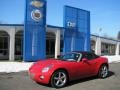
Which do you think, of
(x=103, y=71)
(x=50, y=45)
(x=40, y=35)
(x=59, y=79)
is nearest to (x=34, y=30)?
(x=40, y=35)

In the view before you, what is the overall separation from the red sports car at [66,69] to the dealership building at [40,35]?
10.4m

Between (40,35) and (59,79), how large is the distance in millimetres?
12637

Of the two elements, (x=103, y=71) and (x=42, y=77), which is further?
(x=103, y=71)

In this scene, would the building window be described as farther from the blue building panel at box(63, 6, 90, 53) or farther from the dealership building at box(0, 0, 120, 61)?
the dealership building at box(0, 0, 120, 61)

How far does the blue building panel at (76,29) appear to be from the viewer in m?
24.9

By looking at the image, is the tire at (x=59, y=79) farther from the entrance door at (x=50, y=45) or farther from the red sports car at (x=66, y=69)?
the entrance door at (x=50, y=45)

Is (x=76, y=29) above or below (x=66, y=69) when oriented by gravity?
above

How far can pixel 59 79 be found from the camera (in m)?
9.79

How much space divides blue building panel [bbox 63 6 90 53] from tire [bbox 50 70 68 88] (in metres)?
14.6

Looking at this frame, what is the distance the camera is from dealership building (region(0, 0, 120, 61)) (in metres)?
21.5

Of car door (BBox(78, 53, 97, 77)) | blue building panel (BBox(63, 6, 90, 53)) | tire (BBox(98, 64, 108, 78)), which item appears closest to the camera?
car door (BBox(78, 53, 97, 77))

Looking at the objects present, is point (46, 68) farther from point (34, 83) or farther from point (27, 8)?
point (27, 8)

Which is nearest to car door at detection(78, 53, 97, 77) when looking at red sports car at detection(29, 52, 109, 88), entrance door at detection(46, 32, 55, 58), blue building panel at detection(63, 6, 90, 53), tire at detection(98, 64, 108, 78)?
red sports car at detection(29, 52, 109, 88)

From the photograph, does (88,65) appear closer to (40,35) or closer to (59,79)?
(59,79)
